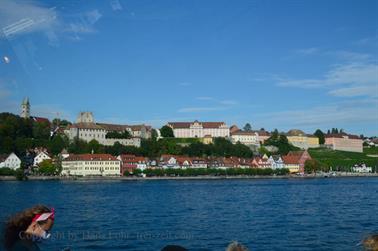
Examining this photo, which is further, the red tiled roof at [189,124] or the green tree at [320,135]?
the green tree at [320,135]

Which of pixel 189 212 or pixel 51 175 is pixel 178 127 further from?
pixel 189 212

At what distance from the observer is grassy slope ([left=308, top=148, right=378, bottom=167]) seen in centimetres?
12112

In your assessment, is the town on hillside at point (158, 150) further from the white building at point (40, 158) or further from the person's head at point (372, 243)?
the person's head at point (372, 243)

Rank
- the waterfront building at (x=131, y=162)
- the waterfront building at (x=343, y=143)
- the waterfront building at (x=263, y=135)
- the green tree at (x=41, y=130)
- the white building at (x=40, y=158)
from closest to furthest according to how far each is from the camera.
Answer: the white building at (x=40, y=158) → the green tree at (x=41, y=130) → the waterfront building at (x=131, y=162) → the waterfront building at (x=263, y=135) → the waterfront building at (x=343, y=143)

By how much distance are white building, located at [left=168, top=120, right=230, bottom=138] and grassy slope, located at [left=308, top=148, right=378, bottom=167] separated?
76.3 ft

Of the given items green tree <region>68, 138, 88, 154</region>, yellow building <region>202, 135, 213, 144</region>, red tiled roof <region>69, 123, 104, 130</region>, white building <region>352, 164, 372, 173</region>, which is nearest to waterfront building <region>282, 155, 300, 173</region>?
yellow building <region>202, 135, 213, 144</region>

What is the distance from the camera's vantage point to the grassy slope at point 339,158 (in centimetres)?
12112

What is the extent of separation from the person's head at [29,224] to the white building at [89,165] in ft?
270

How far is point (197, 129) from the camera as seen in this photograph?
12400 centimetres

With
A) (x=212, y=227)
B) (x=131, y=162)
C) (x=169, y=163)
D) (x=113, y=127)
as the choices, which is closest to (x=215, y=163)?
(x=169, y=163)

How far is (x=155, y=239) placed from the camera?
1636 centimetres

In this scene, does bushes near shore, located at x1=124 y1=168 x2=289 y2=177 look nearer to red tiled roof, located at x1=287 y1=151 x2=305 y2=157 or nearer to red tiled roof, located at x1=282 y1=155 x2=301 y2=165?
red tiled roof, located at x1=282 y1=155 x2=301 y2=165

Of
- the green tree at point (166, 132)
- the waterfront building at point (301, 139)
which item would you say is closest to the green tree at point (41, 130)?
the green tree at point (166, 132)

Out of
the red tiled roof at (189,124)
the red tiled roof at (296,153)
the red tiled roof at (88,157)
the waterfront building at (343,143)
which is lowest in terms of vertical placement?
the red tiled roof at (88,157)
